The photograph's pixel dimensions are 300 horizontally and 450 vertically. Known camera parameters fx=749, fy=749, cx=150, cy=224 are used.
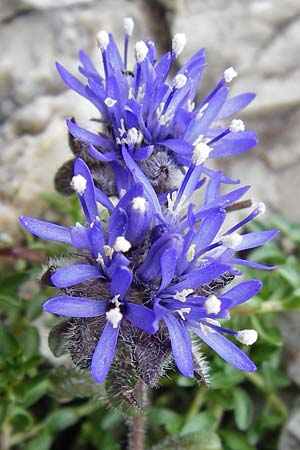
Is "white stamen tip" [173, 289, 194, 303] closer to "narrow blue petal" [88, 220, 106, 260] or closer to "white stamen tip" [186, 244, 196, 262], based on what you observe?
"white stamen tip" [186, 244, 196, 262]

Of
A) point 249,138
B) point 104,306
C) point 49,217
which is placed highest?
point 249,138

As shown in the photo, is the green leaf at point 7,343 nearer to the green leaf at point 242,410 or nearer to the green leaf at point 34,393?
the green leaf at point 34,393

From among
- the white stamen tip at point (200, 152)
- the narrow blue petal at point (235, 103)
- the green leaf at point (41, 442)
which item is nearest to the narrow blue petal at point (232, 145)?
the narrow blue petal at point (235, 103)

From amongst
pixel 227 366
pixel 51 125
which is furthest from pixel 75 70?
pixel 227 366

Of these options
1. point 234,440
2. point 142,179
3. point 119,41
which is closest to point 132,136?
point 142,179

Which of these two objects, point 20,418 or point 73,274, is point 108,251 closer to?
point 73,274

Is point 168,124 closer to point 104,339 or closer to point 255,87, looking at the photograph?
point 104,339

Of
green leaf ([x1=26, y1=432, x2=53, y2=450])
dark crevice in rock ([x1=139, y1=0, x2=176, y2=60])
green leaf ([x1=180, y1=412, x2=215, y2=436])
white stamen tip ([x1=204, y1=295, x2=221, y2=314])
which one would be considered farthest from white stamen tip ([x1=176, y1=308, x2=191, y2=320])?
dark crevice in rock ([x1=139, y1=0, x2=176, y2=60])
